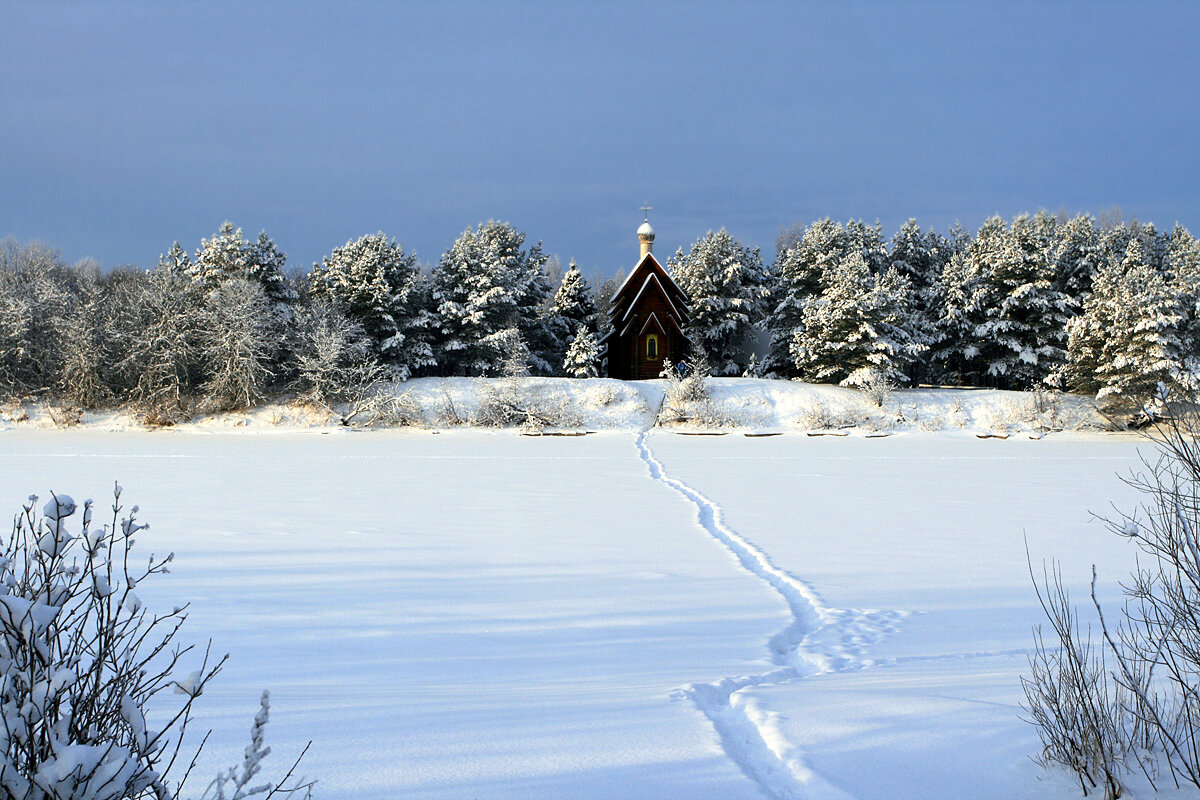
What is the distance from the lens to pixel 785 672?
591cm

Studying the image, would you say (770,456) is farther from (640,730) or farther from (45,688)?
(45,688)

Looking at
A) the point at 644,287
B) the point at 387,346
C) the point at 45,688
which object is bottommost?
the point at 45,688

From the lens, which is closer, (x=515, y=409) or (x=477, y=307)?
(x=515, y=409)

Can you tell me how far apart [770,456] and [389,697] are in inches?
804

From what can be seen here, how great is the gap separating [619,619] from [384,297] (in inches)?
1174

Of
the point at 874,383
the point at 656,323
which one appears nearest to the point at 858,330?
the point at 874,383

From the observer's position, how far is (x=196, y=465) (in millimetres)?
19875

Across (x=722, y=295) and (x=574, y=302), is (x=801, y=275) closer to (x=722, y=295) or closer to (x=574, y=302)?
(x=722, y=295)

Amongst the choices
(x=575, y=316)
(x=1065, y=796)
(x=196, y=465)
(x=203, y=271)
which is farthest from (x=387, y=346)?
(x=1065, y=796)

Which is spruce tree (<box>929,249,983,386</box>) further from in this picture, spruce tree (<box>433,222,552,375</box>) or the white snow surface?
the white snow surface

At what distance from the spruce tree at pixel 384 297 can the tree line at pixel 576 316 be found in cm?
10

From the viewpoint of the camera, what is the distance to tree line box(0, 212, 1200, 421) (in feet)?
105

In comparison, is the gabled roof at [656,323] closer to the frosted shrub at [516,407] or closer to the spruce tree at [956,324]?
the frosted shrub at [516,407]

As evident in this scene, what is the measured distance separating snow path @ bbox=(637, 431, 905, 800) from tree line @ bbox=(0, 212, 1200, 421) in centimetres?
2421
